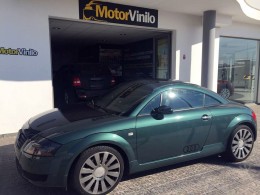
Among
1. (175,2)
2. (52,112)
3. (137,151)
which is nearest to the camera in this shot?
(137,151)

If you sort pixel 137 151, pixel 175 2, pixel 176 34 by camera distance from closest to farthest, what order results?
pixel 137 151 → pixel 175 2 → pixel 176 34

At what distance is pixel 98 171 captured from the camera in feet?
9.98

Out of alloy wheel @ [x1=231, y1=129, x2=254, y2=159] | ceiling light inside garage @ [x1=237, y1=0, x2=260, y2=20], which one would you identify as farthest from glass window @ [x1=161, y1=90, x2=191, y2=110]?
ceiling light inside garage @ [x1=237, y1=0, x2=260, y2=20]

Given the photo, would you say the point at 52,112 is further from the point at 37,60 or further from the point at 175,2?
the point at 175,2

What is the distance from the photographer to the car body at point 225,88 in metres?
9.98

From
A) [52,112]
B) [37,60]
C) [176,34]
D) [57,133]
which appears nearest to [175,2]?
[176,34]

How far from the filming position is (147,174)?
12.2 ft

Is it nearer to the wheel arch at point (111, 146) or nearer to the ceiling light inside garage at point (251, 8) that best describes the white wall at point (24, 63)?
the wheel arch at point (111, 146)

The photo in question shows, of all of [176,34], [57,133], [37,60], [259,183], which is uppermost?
[176,34]

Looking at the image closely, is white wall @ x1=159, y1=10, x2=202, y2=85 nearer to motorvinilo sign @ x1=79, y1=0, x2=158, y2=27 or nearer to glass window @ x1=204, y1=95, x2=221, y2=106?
motorvinilo sign @ x1=79, y1=0, x2=158, y2=27

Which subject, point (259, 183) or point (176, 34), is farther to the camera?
point (176, 34)

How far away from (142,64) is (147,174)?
9.48 metres

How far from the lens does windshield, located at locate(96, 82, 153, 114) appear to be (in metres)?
3.55

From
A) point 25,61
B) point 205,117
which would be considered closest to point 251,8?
point 205,117
